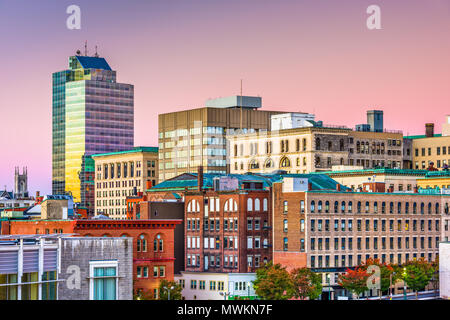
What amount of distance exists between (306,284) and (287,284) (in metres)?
2.69

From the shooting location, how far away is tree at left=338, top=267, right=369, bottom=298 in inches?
4975

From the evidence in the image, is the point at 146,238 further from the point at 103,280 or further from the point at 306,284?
the point at 103,280

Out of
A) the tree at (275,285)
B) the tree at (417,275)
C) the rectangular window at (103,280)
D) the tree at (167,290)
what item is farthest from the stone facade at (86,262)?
the tree at (417,275)

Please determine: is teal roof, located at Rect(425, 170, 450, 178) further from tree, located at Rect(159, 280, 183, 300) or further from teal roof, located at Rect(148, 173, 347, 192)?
tree, located at Rect(159, 280, 183, 300)

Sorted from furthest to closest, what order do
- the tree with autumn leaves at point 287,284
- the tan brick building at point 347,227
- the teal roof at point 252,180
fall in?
the teal roof at point 252,180, the tan brick building at point 347,227, the tree with autumn leaves at point 287,284

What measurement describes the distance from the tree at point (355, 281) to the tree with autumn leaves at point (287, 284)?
11.4 ft

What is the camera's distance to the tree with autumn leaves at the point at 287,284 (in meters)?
123

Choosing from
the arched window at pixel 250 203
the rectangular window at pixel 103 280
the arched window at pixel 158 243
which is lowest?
the arched window at pixel 158 243

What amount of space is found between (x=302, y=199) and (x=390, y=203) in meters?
17.3

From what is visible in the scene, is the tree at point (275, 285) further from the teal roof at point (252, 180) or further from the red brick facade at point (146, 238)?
the teal roof at point (252, 180)

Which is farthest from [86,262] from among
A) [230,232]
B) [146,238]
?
[230,232]

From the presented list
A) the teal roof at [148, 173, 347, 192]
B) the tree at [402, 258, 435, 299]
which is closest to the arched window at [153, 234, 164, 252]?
the teal roof at [148, 173, 347, 192]
